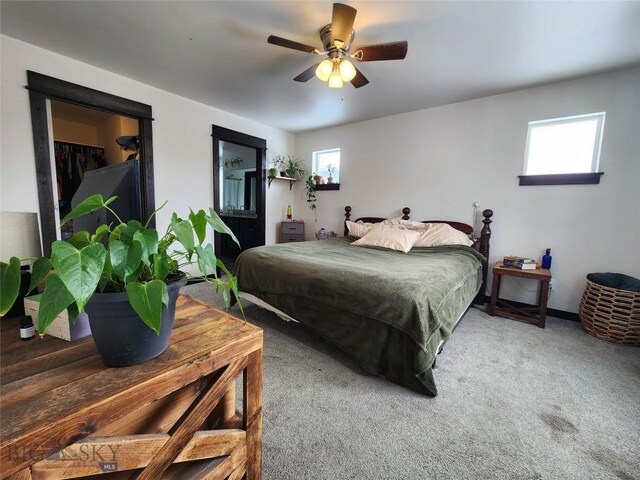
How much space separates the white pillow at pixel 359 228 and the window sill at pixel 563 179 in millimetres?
1735

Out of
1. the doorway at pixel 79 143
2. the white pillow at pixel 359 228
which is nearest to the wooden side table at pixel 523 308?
the white pillow at pixel 359 228

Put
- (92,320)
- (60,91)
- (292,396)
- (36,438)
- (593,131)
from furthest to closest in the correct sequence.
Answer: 1. (593,131)
2. (60,91)
3. (292,396)
4. (92,320)
5. (36,438)

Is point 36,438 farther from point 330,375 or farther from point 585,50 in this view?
point 585,50

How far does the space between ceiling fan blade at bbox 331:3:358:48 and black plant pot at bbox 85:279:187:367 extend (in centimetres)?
169

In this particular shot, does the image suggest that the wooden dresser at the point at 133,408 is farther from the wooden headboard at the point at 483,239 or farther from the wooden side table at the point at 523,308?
the wooden headboard at the point at 483,239

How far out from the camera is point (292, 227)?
14.9 ft

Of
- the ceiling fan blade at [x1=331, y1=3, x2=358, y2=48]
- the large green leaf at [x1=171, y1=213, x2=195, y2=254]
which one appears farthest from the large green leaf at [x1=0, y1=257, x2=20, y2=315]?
the ceiling fan blade at [x1=331, y1=3, x2=358, y2=48]

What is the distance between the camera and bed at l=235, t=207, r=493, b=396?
151 cm

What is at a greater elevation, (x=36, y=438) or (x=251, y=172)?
(x=251, y=172)

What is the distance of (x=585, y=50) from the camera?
2.09m

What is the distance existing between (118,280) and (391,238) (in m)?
2.69

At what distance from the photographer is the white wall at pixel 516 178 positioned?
2.38 metres

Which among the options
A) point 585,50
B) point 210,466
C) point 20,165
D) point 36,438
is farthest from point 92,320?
point 585,50

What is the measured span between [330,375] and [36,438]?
1.46 meters
